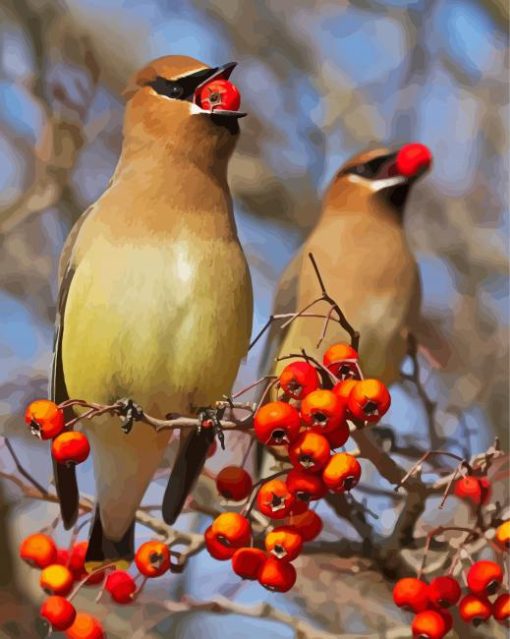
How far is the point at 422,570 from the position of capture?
1.16 meters

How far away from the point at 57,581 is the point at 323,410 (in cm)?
41

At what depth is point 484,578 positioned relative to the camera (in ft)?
3.63

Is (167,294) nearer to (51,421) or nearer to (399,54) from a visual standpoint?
(51,421)

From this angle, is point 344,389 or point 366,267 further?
point 366,267

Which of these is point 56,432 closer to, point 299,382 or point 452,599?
point 299,382

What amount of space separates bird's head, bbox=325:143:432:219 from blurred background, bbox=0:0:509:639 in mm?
55

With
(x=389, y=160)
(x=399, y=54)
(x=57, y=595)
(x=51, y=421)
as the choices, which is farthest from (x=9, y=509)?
(x=399, y=54)

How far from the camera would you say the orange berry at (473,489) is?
3.96 feet

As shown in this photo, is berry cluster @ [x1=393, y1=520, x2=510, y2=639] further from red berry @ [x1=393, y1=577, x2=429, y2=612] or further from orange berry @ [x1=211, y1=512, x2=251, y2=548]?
orange berry @ [x1=211, y1=512, x2=251, y2=548]

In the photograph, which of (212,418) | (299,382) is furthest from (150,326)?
(299,382)

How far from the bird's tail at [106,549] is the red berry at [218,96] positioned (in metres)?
0.57

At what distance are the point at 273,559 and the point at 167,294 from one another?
36 cm

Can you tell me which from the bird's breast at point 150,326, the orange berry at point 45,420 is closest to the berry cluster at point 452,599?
the bird's breast at point 150,326

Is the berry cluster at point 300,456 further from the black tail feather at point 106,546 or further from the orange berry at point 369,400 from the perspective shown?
the black tail feather at point 106,546
